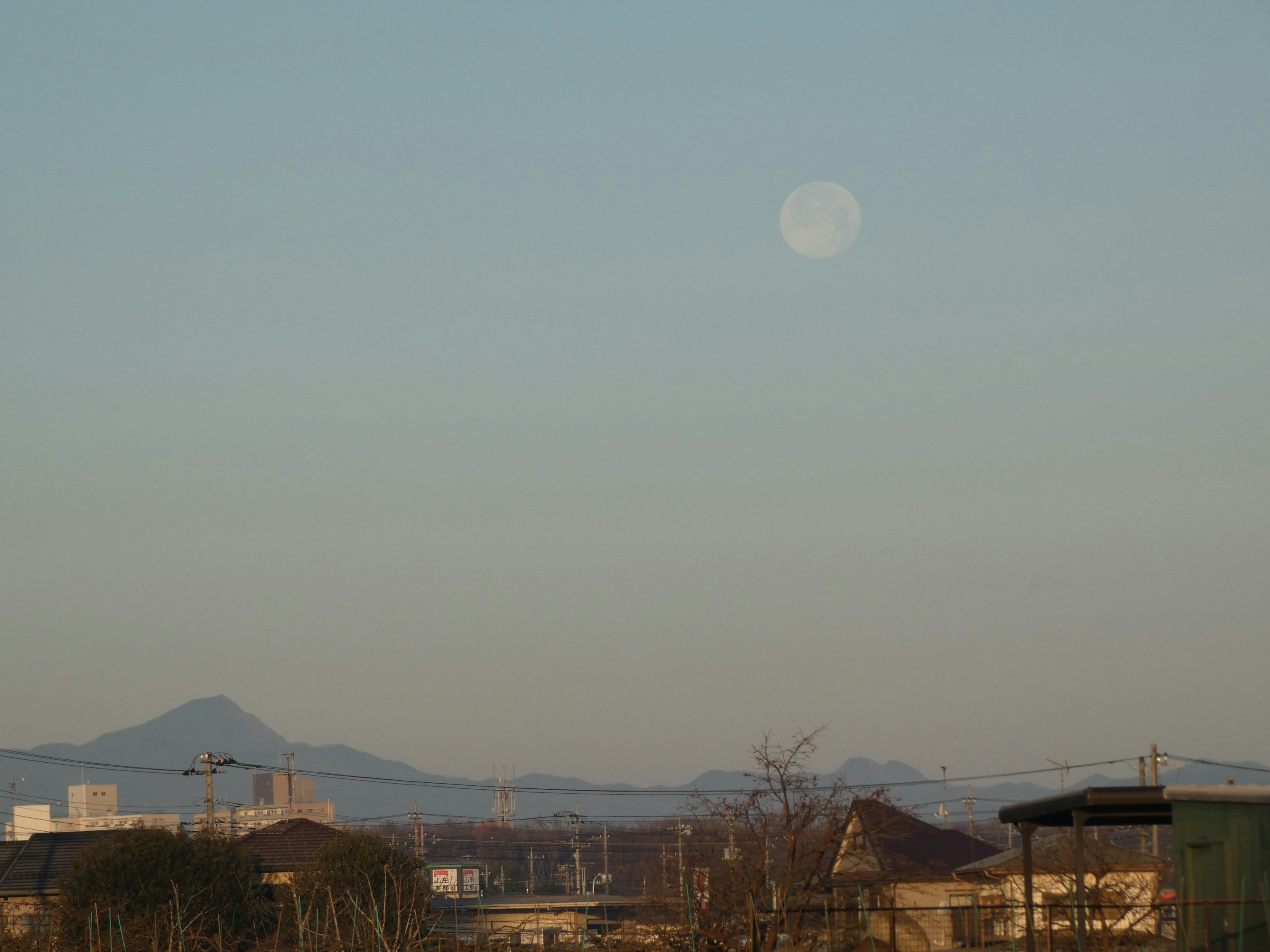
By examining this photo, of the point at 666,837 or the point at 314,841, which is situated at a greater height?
the point at 314,841

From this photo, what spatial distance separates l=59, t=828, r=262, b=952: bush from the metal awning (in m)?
26.3

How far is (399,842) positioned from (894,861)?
20.2m

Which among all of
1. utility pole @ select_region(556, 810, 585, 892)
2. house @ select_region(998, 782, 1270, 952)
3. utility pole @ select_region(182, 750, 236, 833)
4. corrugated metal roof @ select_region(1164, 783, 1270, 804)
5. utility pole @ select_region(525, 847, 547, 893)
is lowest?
utility pole @ select_region(525, 847, 547, 893)

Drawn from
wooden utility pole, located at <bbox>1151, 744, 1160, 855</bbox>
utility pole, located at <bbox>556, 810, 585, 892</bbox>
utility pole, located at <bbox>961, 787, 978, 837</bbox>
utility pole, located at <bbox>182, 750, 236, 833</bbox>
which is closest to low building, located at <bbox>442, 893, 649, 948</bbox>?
utility pole, located at <bbox>182, 750, 236, 833</bbox>

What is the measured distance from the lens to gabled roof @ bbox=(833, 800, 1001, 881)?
99.0 feet

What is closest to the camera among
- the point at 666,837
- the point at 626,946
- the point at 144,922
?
the point at 626,946

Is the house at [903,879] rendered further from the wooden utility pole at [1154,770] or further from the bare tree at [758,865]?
the wooden utility pole at [1154,770]

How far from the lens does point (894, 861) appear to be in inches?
2053

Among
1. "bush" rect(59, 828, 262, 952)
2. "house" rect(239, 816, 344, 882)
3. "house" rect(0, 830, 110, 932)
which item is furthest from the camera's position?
"house" rect(239, 816, 344, 882)

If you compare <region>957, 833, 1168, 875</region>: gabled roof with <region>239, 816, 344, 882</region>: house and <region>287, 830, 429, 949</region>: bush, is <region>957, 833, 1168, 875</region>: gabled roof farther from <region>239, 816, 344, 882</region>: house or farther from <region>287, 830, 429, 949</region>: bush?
<region>239, 816, 344, 882</region>: house

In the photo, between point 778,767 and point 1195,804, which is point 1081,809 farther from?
point 778,767

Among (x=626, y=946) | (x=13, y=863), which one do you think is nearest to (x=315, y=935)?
(x=626, y=946)

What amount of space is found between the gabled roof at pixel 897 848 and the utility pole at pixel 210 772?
2424 centimetres

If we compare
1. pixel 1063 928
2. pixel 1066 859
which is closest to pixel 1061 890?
pixel 1066 859
